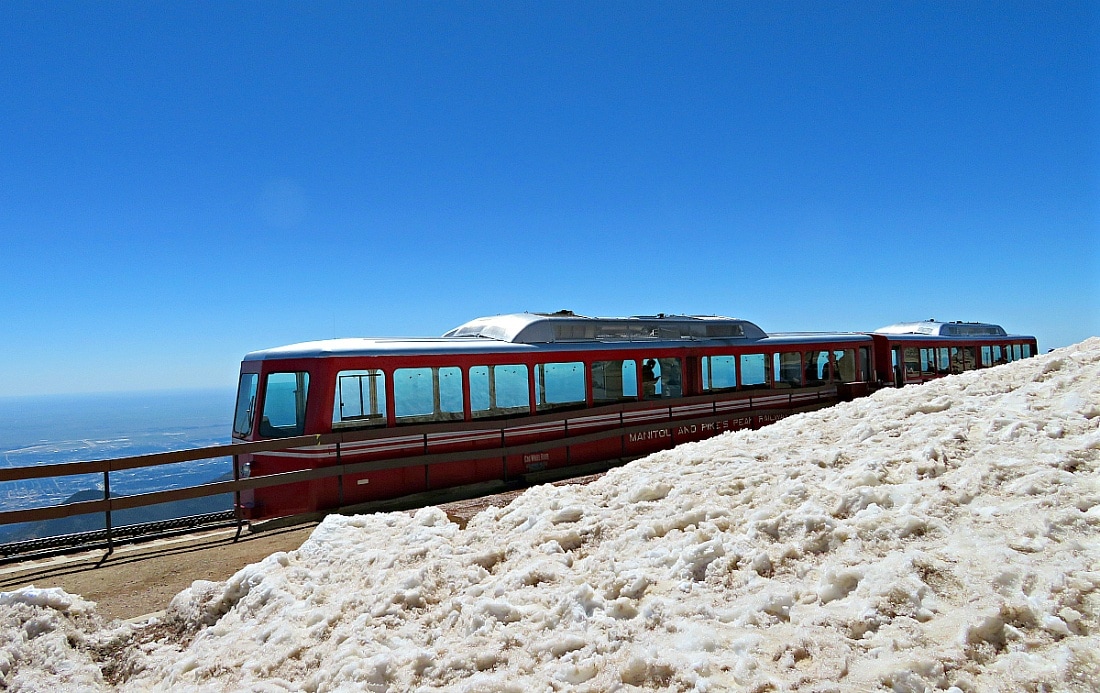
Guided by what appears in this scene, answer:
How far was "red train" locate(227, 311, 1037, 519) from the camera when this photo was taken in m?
10.9

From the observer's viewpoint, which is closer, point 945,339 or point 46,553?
point 46,553

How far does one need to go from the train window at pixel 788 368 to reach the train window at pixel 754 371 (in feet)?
1.39

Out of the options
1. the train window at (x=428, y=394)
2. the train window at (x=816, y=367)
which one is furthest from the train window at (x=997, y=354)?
the train window at (x=428, y=394)

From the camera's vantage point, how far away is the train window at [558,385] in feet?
44.8

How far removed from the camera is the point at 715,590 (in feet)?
11.9

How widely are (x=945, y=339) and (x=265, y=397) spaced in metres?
25.3

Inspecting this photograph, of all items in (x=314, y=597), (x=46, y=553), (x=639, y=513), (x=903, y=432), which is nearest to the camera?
(x=314, y=597)

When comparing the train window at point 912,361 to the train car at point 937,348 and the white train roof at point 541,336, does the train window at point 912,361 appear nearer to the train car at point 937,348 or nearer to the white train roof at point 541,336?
the train car at point 937,348

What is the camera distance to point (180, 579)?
6418 mm

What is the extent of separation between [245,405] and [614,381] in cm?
815

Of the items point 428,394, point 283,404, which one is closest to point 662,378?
point 428,394

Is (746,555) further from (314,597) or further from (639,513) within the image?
(314,597)

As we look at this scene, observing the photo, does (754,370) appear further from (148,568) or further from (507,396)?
(148,568)

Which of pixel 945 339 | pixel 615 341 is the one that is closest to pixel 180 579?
pixel 615 341
